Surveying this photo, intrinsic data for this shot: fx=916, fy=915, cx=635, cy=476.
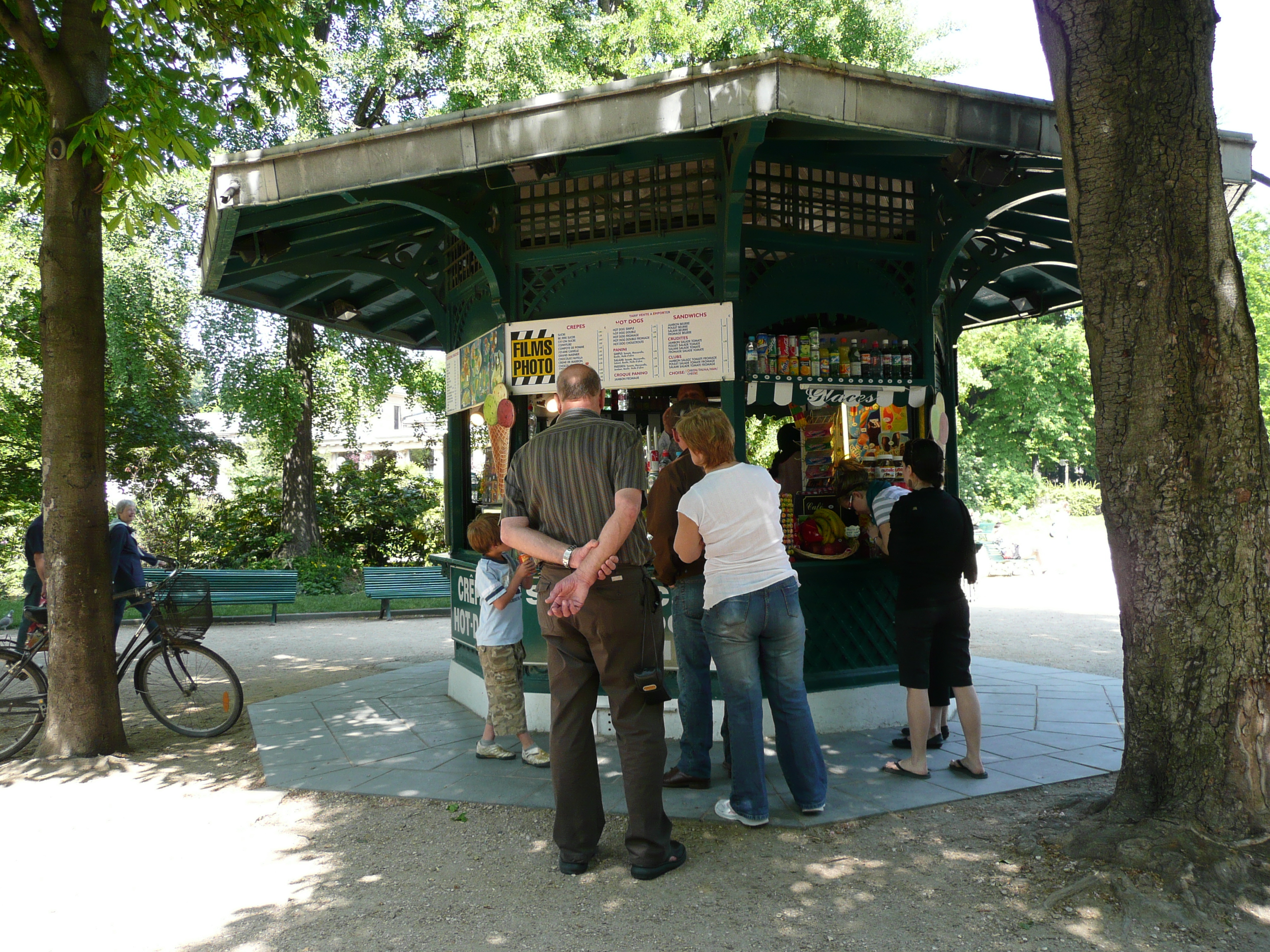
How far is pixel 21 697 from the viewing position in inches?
237

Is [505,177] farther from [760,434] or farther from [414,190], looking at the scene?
[760,434]

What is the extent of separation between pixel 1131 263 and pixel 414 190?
4159 mm

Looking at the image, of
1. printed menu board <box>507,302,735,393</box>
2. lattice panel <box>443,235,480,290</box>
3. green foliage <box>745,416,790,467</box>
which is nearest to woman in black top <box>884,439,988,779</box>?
printed menu board <box>507,302,735,393</box>

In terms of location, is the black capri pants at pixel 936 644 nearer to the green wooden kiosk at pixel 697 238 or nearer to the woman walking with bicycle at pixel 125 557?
the green wooden kiosk at pixel 697 238

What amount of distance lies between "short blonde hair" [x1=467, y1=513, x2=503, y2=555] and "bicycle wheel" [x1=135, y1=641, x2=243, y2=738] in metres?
2.31

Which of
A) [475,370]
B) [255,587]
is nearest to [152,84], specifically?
[475,370]

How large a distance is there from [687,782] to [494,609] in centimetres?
151

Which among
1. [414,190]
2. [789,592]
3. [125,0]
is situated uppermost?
[125,0]

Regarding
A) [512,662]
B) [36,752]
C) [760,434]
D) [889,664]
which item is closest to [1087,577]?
[760,434]

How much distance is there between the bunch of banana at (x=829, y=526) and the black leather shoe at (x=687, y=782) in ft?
7.05

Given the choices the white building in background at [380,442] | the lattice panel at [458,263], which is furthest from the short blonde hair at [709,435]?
the white building in background at [380,442]

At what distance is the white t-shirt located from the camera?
4137 millimetres

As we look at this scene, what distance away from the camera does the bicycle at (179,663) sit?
252 inches

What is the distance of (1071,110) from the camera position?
3914 mm
